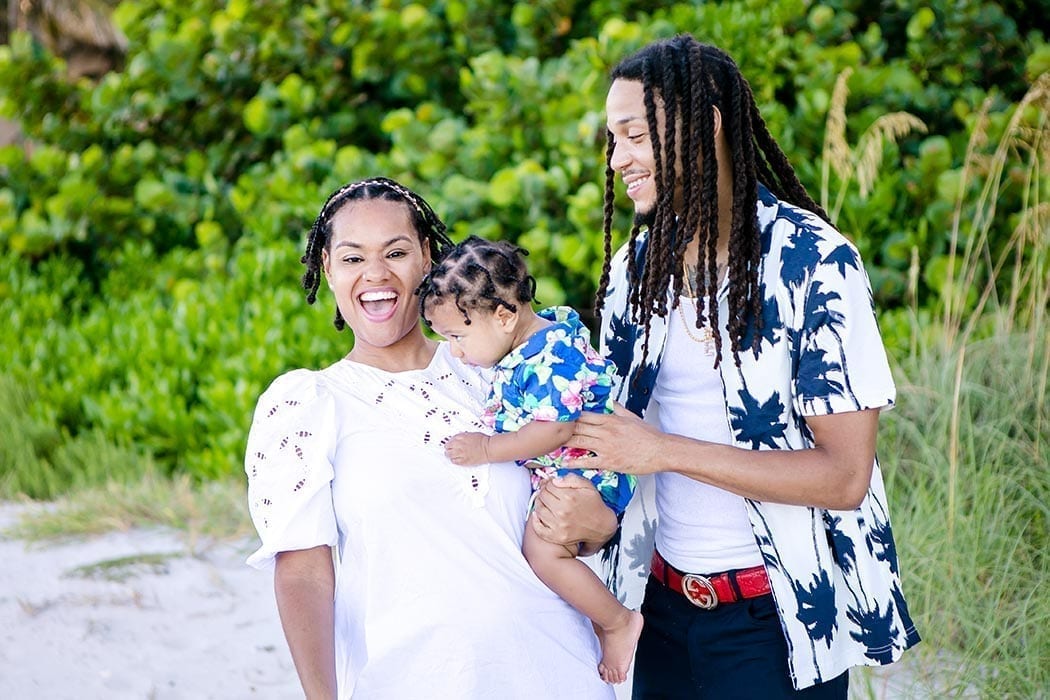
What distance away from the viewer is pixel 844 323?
2305mm

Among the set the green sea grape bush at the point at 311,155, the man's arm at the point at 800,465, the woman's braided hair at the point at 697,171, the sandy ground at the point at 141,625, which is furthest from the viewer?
the green sea grape bush at the point at 311,155

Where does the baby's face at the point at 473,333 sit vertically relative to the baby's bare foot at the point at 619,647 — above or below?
above

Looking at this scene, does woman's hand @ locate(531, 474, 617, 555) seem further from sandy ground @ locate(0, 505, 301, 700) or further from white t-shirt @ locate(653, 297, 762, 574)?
sandy ground @ locate(0, 505, 301, 700)

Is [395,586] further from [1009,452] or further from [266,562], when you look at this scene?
[1009,452]

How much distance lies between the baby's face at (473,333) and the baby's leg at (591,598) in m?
0.37

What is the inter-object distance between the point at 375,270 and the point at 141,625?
111 inches

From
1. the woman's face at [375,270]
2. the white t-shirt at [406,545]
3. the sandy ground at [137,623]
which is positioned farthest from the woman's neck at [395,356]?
the sandy ground at [137,623]

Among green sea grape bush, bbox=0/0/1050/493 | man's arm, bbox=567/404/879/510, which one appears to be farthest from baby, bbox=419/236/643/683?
green sea grape bush, bbox=0/0/1050/493

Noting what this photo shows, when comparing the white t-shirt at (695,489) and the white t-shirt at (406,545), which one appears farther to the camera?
the white t-shirt at (695,489)

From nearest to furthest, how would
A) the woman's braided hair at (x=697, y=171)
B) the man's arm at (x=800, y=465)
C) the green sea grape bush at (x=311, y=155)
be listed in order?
the man's arm at (x=800, y=465)
the woman's braided hair at (x=697, y=171)
the green sea grape bush at (x=311, y=155)

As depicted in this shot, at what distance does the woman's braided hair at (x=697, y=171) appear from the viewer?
8.03 ft

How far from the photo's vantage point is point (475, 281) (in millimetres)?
2588

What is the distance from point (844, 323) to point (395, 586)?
3.25 ft

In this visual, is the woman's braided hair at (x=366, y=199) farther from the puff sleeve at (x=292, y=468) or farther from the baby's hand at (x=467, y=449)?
the baby's hand at (x=467, y=449)
